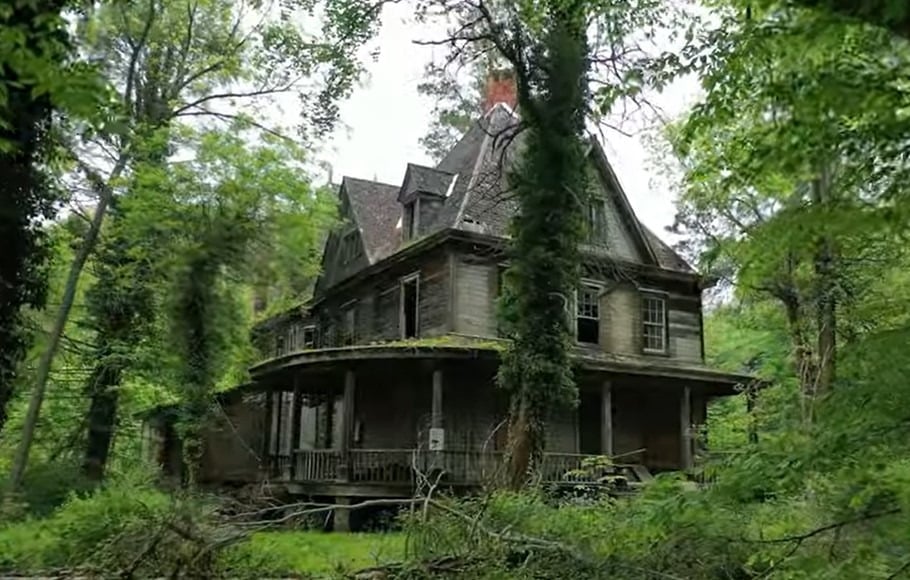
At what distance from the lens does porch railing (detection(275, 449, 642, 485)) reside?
16.2 meters

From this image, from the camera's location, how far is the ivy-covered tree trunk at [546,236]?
13109mm

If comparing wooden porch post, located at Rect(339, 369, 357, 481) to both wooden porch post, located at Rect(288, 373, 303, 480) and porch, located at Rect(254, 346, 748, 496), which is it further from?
wooden porch post, located at Rect(288, 373, 303, 480)

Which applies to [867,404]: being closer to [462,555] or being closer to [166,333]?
[462,555]

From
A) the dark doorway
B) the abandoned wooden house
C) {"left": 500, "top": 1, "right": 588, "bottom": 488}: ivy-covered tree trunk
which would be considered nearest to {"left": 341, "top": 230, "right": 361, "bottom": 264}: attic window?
the abandoned wooden house

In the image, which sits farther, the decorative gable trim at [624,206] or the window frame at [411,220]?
→ the decorative gable trim at [624,206]

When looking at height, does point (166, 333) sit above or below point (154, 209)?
below

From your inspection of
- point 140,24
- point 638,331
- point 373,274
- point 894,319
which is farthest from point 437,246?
point 894,319

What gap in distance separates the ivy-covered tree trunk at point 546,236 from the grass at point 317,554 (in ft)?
10.1

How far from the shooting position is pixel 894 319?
858 centimetres

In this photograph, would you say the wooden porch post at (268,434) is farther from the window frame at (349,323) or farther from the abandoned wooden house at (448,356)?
the window frame at (349,323)

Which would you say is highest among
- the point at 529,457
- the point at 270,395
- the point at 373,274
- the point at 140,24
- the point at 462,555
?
the point at 140,24

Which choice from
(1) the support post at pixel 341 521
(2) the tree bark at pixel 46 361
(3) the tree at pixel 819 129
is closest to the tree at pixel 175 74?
(2) the tree bark at pixel 46 361

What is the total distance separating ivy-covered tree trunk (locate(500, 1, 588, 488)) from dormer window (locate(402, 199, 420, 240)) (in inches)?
272

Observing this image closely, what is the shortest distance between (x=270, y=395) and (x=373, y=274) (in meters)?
4.46
